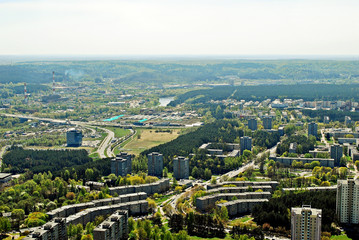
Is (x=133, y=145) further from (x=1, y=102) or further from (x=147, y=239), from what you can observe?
(x=1, y=102)

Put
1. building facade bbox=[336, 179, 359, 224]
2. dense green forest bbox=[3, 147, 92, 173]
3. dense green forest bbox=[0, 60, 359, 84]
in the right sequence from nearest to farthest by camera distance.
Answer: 1. building facade bbox=[336, 179, 359, 224]
2. dense green forest bbox=[3, 147, 92, 173]
3. dense green forest bbox=[0, 60, 359, 84]

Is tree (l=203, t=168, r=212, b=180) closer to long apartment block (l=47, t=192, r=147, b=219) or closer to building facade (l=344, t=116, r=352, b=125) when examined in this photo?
long apartment block (l=47, t=192, r=147, b=219)

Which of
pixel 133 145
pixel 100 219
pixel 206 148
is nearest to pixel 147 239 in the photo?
pixel 100 219

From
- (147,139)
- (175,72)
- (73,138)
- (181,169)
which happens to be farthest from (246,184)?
(175,72)

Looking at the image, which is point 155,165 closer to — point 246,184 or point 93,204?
point 246,184

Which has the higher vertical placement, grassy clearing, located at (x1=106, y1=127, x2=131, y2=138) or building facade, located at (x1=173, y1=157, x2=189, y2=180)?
building facade, located at (x1=173, y1=157, x2=189, y2=180)

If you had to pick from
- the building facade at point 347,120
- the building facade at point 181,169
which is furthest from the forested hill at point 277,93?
the building facade at point 181,169

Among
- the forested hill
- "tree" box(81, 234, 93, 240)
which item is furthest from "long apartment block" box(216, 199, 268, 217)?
the forested hill

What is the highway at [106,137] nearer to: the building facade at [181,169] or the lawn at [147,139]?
the lawn at [147,139]
